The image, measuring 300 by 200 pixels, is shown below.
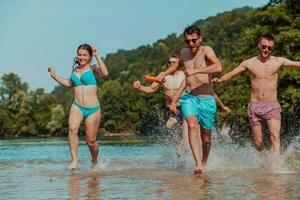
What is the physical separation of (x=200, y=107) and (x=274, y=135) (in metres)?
1.18

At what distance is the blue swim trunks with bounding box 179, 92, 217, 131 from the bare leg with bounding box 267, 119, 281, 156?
36.1 inches

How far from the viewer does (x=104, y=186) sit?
8102 millimetres

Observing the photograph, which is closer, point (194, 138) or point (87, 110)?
point (194, 138)

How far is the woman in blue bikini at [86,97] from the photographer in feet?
36.9

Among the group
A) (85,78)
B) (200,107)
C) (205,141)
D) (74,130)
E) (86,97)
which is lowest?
(205,141)

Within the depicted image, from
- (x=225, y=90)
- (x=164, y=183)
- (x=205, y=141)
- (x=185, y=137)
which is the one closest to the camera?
(x=164, y=183)

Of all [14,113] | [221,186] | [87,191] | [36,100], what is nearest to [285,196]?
[221,186]

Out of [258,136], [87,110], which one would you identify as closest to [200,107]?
[258,136]

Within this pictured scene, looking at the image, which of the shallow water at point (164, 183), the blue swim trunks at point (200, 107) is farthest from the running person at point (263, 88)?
the blue swim trunks at point (200, 107)

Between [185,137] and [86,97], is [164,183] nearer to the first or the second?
[86,97]

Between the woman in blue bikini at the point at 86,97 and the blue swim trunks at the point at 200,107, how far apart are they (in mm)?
1597

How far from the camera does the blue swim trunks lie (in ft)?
33.4

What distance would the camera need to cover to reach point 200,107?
10.3m

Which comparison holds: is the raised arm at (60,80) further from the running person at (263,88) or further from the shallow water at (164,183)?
the running person at (263,88)
